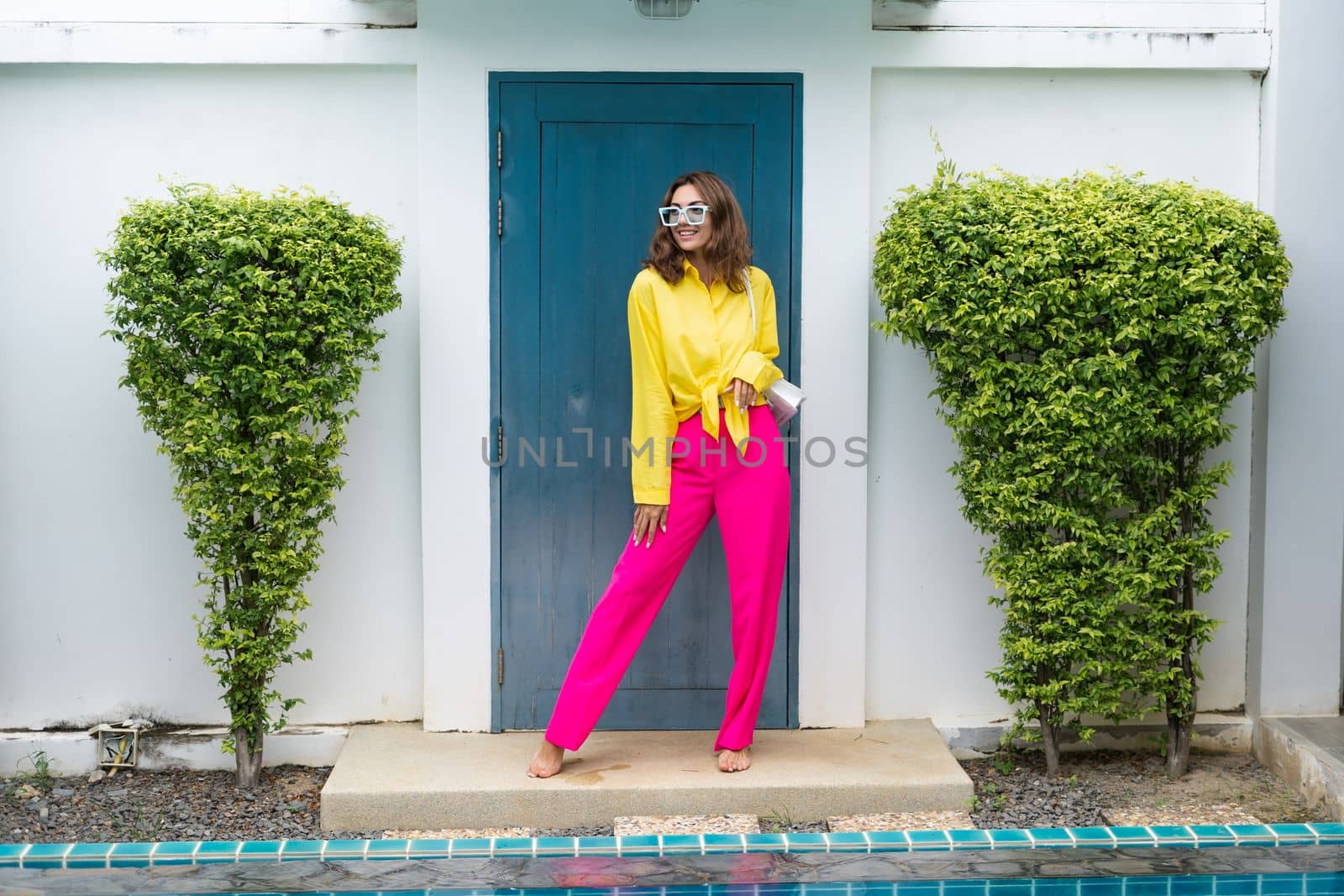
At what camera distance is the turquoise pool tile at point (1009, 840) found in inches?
158

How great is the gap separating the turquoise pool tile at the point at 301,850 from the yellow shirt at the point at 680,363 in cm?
154

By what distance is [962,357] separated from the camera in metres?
4.49

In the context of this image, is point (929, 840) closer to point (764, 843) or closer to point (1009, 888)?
point (1009, 888)

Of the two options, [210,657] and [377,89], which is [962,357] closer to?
[377,89]

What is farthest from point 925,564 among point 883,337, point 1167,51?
point 1167,51

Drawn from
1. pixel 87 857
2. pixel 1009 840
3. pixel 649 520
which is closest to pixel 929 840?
pixel 1009 840

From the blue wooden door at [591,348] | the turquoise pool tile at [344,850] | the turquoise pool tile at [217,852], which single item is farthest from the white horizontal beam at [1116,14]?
the turquoise pool tile at [217,852]

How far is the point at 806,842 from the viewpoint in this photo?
158 inches

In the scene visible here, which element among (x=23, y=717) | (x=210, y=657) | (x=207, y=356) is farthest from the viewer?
(x=23, y=717)

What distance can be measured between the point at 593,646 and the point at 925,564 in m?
1.44

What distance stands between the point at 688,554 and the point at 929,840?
1.27 m

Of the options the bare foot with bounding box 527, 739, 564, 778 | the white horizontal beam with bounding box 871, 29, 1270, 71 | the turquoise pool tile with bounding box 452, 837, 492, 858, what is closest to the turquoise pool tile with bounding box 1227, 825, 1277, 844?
the bare foot with bounding box 527, 739, 564, 778

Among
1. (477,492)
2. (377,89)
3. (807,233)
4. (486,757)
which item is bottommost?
(486,757)

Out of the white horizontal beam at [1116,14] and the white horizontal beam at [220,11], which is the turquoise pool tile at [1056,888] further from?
the white horizontal beam at [220,11]
